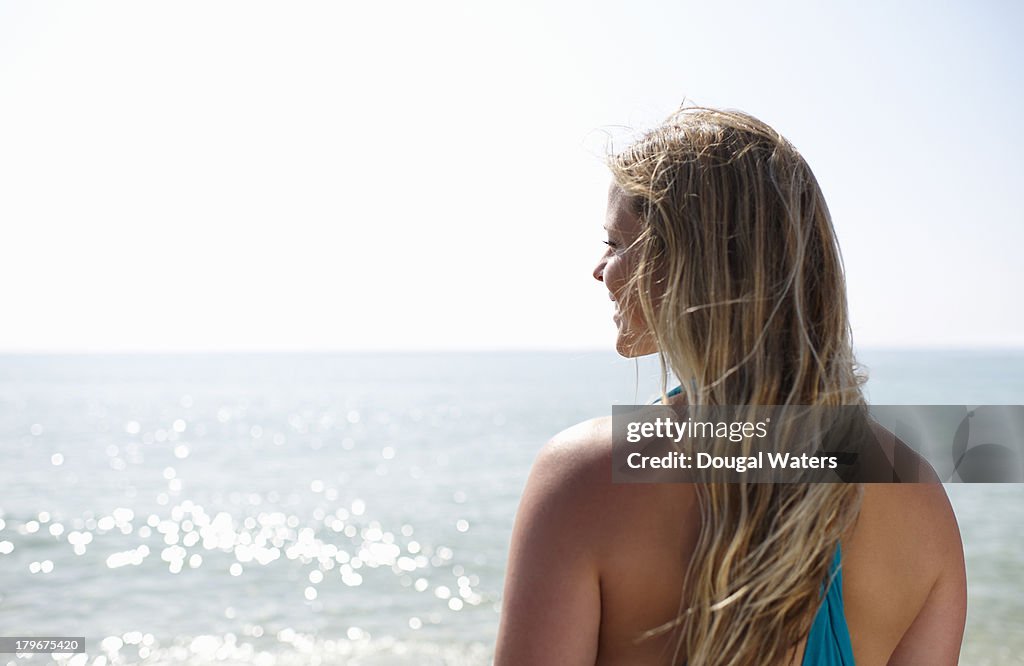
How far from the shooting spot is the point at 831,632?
1.40 meters

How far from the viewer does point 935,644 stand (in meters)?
1.45

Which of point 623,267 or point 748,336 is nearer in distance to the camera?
point 748,336

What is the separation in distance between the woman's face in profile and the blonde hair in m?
0.04

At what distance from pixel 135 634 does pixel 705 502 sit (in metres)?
8.17

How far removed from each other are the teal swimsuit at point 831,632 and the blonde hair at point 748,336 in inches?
1.3

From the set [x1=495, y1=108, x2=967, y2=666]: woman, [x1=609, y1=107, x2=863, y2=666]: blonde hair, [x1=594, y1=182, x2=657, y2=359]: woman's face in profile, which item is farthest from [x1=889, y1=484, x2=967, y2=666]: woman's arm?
[x1=594, y1=182, x2=657, y2=359]: woman's face in profile

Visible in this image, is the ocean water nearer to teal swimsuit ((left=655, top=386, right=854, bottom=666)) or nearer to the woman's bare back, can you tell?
the woman's bare back

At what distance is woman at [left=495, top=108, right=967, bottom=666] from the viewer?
4.06 ft

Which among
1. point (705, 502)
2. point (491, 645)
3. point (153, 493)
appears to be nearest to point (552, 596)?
point (705, 502)

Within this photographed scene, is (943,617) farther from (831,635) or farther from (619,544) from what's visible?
(619,544)

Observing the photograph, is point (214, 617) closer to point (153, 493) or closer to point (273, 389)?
point (153, 493)

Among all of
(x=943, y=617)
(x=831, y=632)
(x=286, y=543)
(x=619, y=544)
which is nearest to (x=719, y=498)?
(x=619, y=544)

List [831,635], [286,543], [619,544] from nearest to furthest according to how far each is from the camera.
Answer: [619,544]
[831,635]
[286,543]

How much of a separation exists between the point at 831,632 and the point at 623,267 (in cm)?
72
